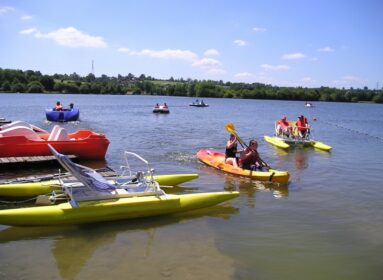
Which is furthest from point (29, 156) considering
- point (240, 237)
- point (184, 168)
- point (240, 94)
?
point (240, 94)

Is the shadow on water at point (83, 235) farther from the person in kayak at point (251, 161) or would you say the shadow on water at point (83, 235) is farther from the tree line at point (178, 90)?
the tree line at point (178, 90)

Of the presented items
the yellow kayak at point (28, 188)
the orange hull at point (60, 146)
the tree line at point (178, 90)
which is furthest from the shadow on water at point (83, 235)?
the tree line at point (178, 90)

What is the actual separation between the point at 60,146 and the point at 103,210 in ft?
22.9

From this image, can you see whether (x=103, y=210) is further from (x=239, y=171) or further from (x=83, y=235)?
(x=239, y=171)

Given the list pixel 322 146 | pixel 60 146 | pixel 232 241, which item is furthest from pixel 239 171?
pixel 322 146

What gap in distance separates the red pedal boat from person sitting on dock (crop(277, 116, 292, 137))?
12546 millimetres

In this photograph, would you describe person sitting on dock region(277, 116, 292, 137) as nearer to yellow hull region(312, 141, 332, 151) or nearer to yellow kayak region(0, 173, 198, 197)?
yellow hull region(312, 141, 332, 151)

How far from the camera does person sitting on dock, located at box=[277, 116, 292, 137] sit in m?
24.9

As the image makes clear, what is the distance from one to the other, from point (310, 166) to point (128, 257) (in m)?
12.5

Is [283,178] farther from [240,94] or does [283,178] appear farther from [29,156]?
[240,94]

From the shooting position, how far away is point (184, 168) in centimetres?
1673

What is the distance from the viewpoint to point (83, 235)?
352 inches

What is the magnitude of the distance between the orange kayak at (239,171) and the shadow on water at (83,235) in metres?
4.42

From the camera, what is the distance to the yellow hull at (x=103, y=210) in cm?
861
